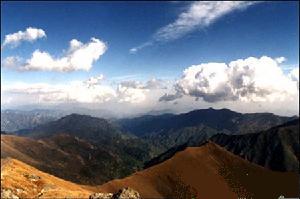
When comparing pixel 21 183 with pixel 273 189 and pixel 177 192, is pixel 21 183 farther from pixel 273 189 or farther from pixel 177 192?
pixel 177 192

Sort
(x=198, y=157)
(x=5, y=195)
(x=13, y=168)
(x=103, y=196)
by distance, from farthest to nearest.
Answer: (x=198, y=157), (x=13, y=168), (x=103, y=196), (x=5, y=195)

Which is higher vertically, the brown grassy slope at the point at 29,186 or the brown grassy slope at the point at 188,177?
the brown grassy slope at the point at 29,186

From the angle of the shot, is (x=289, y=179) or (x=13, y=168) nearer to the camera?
(x=13, y=168)

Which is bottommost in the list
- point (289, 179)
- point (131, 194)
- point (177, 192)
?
point (289, 179)

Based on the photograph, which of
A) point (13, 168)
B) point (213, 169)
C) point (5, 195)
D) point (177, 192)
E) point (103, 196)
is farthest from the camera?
point (213, 169)

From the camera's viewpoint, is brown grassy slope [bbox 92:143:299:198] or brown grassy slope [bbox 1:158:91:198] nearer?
brown grassy slope [bbox 1:158:91:198]

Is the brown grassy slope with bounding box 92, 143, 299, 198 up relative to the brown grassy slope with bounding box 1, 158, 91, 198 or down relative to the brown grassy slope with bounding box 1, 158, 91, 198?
down

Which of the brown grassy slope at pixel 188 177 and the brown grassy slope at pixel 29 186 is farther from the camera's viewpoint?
the brown grassy slope at pixel 188 177

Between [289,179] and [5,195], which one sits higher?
[5,195]

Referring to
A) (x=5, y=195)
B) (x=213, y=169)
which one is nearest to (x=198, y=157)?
(x=213, y=169)

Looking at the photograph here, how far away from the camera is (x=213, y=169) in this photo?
176625 millimetres

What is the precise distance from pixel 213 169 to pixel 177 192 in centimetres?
16084

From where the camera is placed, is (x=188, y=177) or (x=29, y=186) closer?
(x=29, y=186)

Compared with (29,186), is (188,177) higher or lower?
lower
